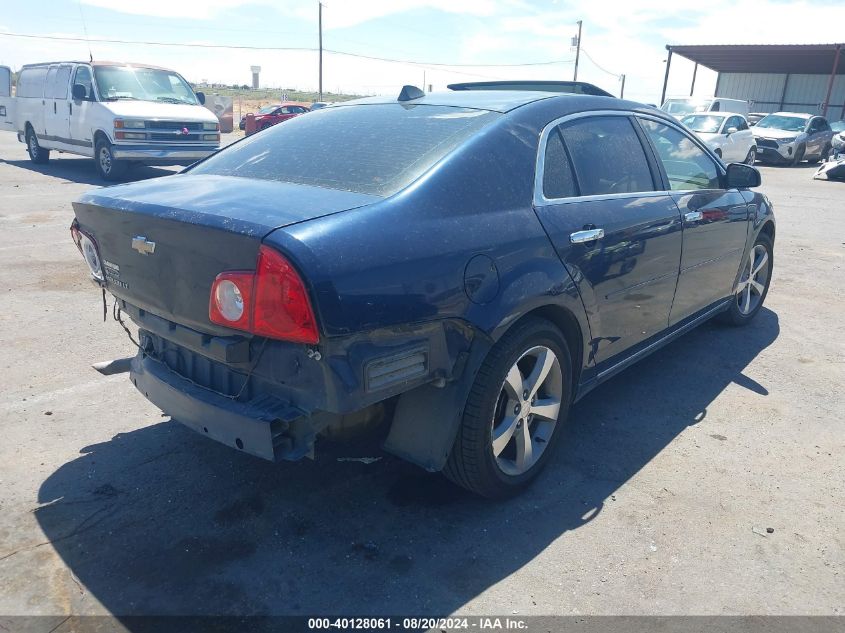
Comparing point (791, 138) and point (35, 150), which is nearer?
point (35, 150)

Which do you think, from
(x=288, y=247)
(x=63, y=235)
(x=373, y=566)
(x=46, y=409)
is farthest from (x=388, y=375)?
(x=63, y=235)

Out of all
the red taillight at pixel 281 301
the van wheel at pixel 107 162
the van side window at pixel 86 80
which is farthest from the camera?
the van side window at pixel 86 80

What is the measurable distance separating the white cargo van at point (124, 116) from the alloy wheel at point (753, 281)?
9594 millimetres

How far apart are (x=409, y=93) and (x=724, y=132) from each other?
1685cm

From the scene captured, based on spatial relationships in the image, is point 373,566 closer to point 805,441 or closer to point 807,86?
point 805,441

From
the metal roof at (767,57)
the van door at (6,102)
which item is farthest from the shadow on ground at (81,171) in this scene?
the metal roof at (767,57)

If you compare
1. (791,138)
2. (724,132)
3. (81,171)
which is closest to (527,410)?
(81,171)

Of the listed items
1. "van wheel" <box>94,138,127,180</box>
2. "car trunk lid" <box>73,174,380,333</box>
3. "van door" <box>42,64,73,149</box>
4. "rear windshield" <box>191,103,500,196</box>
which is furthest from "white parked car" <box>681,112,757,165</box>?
"car trunk lid" <box>73,174,380,333</box>

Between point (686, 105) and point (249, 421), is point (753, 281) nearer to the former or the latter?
point (249, 421)

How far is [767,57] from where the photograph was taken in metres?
34.8

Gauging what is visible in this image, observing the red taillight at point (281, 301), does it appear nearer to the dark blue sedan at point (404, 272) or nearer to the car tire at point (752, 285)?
the dark blue sedan at point (404, 272)

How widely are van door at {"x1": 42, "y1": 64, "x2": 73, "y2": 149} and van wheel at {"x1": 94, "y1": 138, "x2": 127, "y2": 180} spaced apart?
1360 mm

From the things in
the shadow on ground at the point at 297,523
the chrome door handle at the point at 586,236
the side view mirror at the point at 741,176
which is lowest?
the shadow on ground at the point at 297,523

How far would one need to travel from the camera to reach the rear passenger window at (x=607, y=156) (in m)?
3.34
